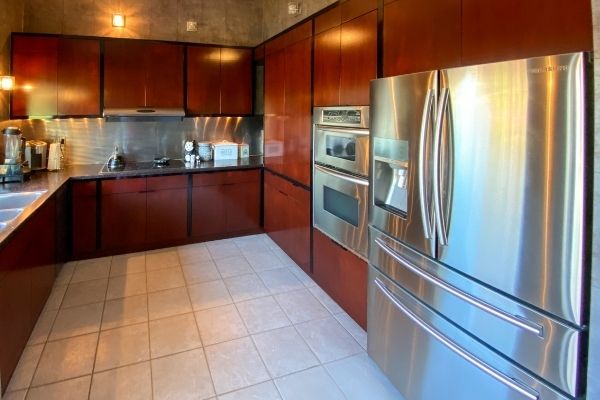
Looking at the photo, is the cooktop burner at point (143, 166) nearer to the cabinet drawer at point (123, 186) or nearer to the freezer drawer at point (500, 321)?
the cabinet drawer at point (123, 186)

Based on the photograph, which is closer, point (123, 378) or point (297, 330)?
point (123, 378)

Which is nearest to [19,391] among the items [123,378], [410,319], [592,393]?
[123,378]

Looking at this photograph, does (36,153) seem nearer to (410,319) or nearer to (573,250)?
(410,319)

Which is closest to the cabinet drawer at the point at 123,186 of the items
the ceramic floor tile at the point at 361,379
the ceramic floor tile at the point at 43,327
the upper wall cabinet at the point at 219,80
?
the upper wall cabinet at the point at 219,80

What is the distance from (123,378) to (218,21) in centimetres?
444

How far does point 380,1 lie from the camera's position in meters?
2.48

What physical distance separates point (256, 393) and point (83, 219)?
2883 millimetres

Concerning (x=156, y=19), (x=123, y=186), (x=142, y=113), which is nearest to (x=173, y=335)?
(x=123, y=186)

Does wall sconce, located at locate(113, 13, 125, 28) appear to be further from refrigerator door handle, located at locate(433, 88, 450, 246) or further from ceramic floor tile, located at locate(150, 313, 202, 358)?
refrigerator door handle, located at locate(433, 88, 450, 246)

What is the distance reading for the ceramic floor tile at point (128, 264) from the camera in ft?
13.0

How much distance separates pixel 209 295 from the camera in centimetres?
346

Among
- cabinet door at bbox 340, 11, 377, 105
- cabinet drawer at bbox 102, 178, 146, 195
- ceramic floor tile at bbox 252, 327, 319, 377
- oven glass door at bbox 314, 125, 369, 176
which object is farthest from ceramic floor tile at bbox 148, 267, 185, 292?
cabinet door at bbox 340, 11, 377, 105

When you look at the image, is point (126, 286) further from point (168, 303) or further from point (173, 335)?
point (173, 335)

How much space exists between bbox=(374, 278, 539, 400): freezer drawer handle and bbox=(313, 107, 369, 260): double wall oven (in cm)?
66
